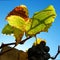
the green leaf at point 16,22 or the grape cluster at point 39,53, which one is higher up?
the green leaf at point 16,22

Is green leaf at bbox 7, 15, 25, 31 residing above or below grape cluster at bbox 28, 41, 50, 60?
above

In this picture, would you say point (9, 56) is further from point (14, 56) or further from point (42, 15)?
point (42, 15)

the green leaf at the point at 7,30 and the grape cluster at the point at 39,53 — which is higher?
the green leaf at the point at 7,30

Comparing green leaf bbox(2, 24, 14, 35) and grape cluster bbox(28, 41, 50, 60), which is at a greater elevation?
green leaf bbox(2, 24, 14, 35)

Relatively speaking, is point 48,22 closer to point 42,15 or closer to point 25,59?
point 42,15

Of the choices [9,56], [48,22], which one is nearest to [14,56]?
[9,56]

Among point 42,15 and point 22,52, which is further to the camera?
point 22,52

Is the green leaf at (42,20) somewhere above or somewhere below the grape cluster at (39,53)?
above
